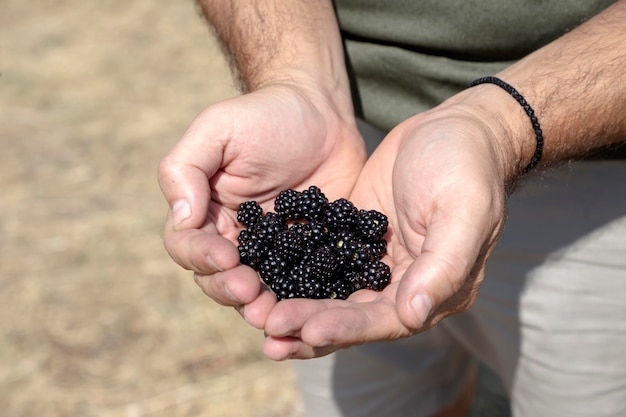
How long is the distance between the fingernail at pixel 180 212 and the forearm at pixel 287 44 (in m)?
0.56

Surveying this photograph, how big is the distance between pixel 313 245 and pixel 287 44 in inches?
25.6

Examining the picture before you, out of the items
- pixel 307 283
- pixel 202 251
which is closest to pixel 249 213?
pixel 307 283

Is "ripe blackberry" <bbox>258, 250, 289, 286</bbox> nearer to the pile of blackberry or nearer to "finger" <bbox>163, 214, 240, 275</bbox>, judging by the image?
the pile of blackberry

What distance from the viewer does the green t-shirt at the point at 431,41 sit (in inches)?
88.2

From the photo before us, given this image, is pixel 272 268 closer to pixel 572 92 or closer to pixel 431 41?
pixel 431 41

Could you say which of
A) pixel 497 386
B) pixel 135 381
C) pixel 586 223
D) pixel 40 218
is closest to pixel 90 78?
pixel 40 218

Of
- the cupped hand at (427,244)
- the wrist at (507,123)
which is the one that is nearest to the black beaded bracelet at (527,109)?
the wrist at (507,123)

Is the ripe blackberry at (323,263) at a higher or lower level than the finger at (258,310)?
lower

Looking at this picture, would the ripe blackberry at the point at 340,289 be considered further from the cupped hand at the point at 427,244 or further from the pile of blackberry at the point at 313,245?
the cupped hand at the point at 427,244

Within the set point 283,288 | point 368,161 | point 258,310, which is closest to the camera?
point 258,310

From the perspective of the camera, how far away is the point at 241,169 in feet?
7.09

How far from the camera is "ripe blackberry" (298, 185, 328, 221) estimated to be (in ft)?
7.38

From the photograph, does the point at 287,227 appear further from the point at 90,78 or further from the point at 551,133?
the point at 90,78

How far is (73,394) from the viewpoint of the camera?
3766mm
